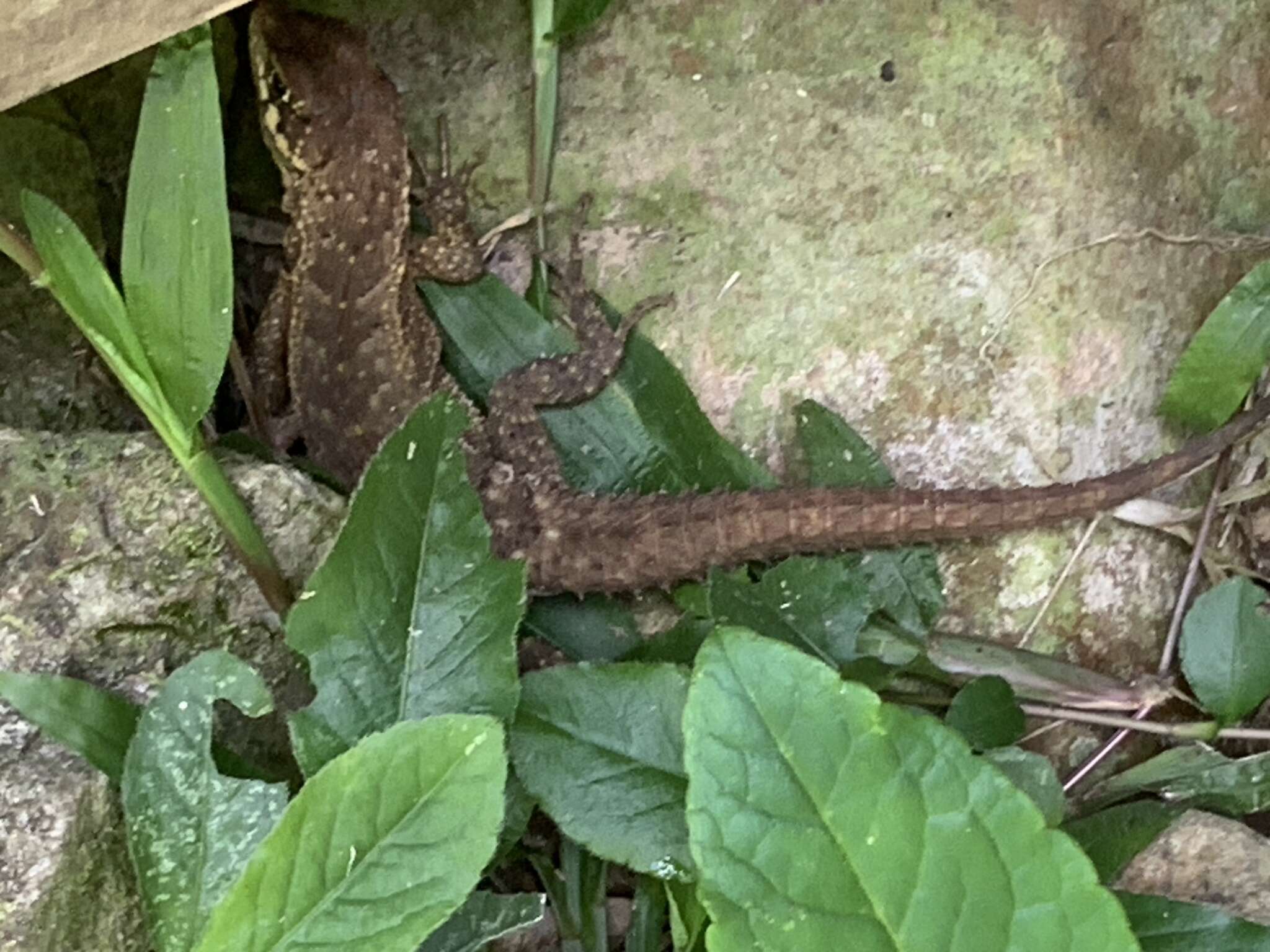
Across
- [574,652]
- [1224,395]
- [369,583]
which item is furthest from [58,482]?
[1224,395]

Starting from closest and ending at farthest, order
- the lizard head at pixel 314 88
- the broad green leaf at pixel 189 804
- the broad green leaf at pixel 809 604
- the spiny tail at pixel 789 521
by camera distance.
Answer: the broad green leaf at pixel 189 804, the broad green leaf at pixel 809 604, the spiny tail at pixel 789 521, the lizard head at pixel 314 88

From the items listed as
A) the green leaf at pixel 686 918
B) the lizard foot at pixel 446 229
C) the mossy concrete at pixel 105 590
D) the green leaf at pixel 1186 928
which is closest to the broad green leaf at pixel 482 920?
the green leaf at pixel 686 918

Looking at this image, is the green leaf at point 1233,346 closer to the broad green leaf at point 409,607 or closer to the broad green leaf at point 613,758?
the broad green leaf at point 613,758

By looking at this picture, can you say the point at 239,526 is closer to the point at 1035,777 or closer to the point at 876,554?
the point at 876,554

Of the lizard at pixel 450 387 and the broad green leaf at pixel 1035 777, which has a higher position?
the lizard at pixel 450 387

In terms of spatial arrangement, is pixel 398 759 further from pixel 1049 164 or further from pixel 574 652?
pixel 1049 164

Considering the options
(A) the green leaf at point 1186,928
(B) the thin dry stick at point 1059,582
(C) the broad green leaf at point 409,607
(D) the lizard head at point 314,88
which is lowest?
(A) the green leaf at point 1186,928

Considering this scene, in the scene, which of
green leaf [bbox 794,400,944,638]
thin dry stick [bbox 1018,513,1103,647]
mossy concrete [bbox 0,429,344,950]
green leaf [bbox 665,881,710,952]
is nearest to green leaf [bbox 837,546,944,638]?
green leaf [bbox 794,400,944,638]

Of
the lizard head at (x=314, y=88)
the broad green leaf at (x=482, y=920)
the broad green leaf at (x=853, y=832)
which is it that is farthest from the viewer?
the lizard head at (x=314, y=88)
